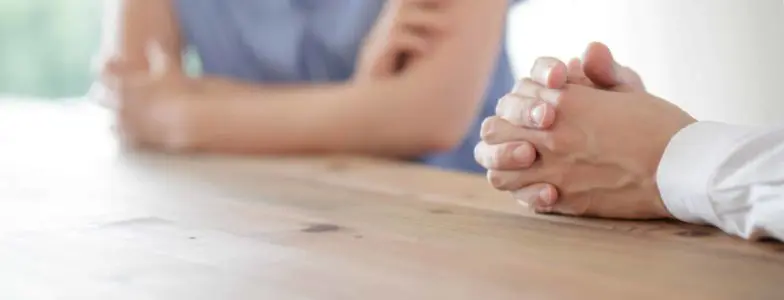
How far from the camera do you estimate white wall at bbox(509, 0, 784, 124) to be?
1.15 m

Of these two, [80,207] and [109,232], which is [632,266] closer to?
[109,232]

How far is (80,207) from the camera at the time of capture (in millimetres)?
814

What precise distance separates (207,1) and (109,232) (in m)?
0.91

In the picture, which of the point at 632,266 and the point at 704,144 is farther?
the point at 704,144

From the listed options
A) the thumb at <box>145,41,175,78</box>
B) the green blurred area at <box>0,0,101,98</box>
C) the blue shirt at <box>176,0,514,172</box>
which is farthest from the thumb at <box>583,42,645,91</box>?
the green blurred area at <box>0,0,101,98</box>

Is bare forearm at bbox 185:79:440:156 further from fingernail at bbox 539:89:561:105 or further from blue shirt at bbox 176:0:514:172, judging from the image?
fingernail at bbox 539:89:561:105

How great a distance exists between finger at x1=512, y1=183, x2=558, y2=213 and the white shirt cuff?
85 mm

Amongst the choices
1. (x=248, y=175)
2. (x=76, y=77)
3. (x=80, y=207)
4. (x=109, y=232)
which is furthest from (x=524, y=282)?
(x=76, y=77)

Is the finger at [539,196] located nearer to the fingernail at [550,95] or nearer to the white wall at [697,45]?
the fingernail at [550,95]

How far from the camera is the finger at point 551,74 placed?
77cm

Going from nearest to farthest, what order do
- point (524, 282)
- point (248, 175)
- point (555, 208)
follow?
1. point (524, 282)
2. point (555, 208)
3. point (248, 175)

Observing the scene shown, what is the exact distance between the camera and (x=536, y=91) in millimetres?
792

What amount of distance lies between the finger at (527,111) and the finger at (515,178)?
35 mm

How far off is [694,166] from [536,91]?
0.15 meters
